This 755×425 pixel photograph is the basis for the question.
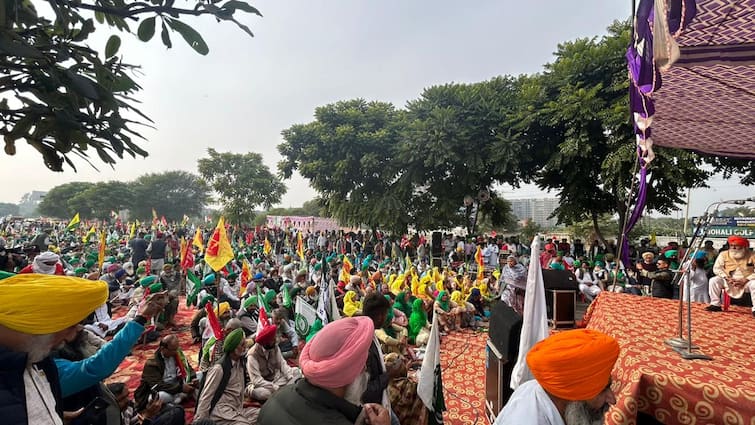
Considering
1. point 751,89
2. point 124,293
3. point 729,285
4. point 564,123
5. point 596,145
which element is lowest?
point 124,293

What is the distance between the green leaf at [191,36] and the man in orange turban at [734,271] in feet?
17.8

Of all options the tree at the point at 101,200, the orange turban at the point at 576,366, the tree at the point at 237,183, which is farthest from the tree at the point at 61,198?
the orange turban at the point at 576,366

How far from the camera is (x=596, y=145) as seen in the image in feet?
43.3

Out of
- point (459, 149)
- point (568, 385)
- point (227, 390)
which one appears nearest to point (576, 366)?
point (568, 385)

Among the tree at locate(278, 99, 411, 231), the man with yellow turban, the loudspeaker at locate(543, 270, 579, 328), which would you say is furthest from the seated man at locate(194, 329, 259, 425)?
the tree at locate(278, 99, 411, 231)

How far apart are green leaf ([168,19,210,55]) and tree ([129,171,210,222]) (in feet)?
194

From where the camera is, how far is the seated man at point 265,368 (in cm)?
414

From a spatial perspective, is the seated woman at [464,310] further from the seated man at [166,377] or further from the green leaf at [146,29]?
the green leaf at [146,29]

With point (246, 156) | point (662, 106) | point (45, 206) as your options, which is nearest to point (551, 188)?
point (662, 106)

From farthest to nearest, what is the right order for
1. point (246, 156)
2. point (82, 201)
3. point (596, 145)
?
point (82, 201) < point (246, 156) < point (596, 145)

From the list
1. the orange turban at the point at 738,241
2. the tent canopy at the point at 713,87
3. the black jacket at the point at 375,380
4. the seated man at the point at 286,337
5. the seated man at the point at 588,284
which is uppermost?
the tent canopy at the point at 713,87

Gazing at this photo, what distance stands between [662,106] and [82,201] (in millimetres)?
66454

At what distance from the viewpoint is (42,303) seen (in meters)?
1.46

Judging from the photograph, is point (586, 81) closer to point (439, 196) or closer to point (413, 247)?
point (439, 196)
